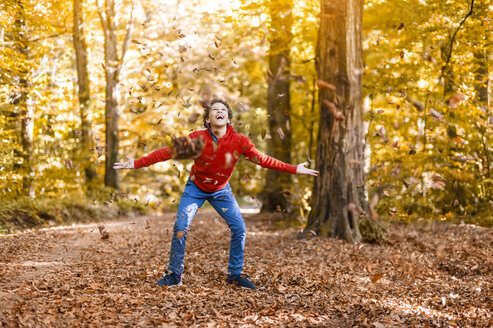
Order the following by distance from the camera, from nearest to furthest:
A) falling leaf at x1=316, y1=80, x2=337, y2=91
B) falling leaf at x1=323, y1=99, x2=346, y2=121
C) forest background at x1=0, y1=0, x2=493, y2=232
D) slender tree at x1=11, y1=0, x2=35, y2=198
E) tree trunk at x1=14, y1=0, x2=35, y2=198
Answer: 1. falling leaf at x1=316, y1=80, x2=337, y2=91
2. falling leaf at x1=323, y1=99, x2=346, y2=121
3. forest background at x1=0, y1=0, x2=493, y2=232
4. slender tree at x1=11, y1=0, x2=35, y2=198
5. tree trunk at x1=14, y1=0, x2=35, y2=198

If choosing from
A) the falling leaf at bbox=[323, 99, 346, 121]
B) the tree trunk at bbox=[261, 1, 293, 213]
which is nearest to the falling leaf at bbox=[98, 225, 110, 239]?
the falling leaf at bbox=[323, 99, 346, 121]

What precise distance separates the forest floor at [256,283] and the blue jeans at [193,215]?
0.33 meters

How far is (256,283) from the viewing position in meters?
5.45

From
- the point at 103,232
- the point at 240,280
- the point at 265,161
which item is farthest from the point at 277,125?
the point at 240,280

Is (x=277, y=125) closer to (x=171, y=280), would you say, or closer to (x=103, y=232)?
(x=103, y=232)

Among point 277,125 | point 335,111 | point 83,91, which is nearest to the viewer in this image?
point 335,111

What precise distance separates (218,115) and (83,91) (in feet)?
38.7

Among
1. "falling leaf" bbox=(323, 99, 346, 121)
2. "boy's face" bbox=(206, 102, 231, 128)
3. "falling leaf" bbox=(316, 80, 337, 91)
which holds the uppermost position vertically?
"falling leaf" bbox=(316, 80, 337, 91)

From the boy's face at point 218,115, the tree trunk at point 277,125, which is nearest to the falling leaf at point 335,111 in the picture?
the boy's face at point 218,115

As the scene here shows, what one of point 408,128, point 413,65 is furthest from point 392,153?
point 413,65

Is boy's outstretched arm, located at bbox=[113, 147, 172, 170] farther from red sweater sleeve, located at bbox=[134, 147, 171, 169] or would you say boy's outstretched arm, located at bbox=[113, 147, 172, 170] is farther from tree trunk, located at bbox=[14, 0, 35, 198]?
tree trunk, located at bbox=[14, 0, 35, 198]

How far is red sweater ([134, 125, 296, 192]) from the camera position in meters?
5.02

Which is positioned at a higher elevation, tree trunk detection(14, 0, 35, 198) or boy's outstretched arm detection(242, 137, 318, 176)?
tree trunk detection(14, 0, 35, 198)

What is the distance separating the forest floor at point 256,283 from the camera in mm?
4066
